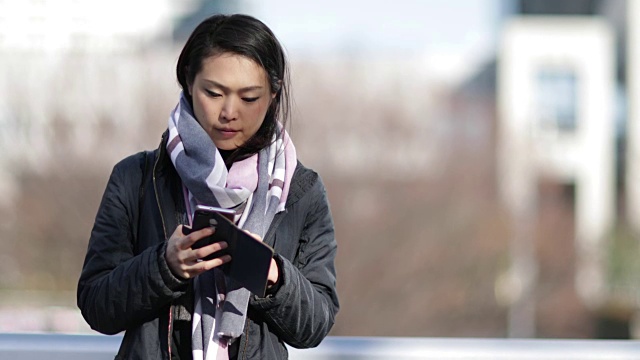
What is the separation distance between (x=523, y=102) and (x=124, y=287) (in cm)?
3990

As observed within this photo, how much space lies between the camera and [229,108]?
1.98 m

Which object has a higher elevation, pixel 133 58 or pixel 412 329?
pixel 133 58

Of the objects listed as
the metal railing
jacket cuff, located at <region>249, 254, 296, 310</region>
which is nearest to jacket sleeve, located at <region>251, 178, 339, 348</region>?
jacket cuff, located at <region>249, 254, 296, 310</region>

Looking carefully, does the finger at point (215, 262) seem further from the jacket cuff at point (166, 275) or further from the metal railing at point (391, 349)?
the metal railing at point (391, 349)

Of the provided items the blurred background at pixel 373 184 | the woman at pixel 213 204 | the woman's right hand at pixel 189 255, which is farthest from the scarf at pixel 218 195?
the blurred background at pixel 373 184

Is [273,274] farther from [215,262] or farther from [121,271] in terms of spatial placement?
[121,271]

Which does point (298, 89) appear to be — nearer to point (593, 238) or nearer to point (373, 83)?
point (373, 83)

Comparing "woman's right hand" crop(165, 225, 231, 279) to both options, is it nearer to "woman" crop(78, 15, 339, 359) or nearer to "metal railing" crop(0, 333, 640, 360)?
"woman" crop(78, 15, 339, 359)

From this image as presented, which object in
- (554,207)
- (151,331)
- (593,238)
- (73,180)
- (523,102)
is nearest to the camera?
(151,331)

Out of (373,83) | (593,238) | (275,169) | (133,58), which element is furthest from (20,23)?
(275,169)

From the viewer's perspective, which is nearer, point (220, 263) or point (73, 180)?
point (220, 263)

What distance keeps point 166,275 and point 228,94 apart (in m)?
0.33

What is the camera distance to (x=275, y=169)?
6.77 ft

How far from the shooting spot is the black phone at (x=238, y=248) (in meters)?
1.80
